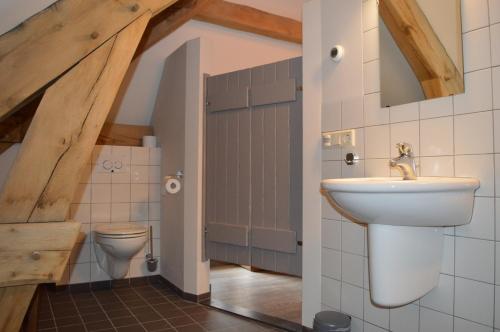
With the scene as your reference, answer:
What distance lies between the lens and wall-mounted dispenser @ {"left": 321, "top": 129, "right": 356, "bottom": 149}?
2059 millimetres

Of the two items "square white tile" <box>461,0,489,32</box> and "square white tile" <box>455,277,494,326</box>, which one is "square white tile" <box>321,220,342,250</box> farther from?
"square white tile" <box>461,0,489,32</box>

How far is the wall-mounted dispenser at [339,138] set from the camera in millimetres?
2059

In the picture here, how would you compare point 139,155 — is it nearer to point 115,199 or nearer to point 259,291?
point 115,199

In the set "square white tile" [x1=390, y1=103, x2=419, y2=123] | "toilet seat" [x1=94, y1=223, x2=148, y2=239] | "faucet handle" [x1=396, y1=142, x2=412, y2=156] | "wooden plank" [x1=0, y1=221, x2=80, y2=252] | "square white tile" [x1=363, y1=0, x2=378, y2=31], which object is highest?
"square white tile" [x1=363, y1=0, x2=378, y2=31]

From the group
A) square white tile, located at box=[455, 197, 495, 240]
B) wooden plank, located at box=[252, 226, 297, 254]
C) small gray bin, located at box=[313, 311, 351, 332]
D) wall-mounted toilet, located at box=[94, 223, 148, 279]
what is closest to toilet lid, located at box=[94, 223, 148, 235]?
wall-mounted toilet, located at box=[94, 223, 148, 279]

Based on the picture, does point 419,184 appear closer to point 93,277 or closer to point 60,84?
point 60,84

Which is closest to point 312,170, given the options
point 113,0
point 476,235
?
point 476,235

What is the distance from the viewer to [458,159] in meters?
1.58

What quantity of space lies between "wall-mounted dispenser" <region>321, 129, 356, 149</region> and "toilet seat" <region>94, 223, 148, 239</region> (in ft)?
5.67

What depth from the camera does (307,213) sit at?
2268mm

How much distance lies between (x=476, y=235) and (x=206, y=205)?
6.26 ft

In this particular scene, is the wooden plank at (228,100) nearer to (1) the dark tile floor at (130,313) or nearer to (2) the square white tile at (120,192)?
(2) the square white tile at (120,192)

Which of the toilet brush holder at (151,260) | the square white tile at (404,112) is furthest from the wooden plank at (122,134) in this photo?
the square white tile at (404,112)

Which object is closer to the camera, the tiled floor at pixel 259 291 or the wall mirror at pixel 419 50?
the wall mirror at pixel 419 50
